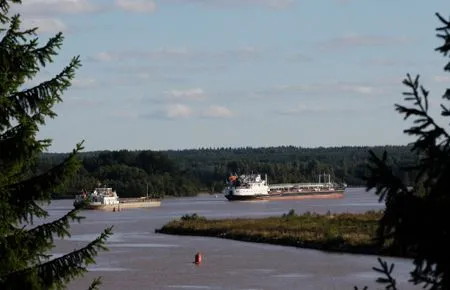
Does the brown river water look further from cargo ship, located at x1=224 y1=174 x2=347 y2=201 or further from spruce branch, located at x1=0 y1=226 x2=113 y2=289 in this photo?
cargo ship, located at x1=224 y1=174 x2=347 y2=201

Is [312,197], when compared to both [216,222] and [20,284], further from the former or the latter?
[20,284]

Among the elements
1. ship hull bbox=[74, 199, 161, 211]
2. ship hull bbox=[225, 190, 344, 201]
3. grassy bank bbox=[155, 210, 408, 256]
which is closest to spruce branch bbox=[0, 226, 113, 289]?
grassy bank bbox=[155, 210, 408, 256]

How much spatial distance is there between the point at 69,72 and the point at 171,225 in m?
64.4

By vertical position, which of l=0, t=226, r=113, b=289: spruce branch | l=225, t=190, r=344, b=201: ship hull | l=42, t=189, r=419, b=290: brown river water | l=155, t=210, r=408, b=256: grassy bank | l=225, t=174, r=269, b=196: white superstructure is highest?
l=225, t=174, r=269, b=196: white superstructure

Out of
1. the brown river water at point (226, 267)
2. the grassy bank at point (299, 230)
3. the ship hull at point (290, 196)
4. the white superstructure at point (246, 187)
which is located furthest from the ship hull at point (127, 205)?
the brown river water at point (226, 267)

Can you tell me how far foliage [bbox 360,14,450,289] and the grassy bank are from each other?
41.7m

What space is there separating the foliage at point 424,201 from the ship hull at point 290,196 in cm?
14001

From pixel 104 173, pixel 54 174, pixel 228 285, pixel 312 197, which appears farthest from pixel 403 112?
pixel 104 173

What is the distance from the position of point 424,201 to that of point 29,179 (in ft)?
21.5

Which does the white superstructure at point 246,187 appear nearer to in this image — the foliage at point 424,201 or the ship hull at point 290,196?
the ship hull at point 290,196

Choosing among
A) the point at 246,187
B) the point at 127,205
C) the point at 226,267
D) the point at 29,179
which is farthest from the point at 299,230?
the point at 246,187

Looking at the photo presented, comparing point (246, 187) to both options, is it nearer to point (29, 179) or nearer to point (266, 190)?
point (266, 190)

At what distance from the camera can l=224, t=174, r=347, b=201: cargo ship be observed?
146 meters

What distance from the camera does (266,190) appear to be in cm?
14938
